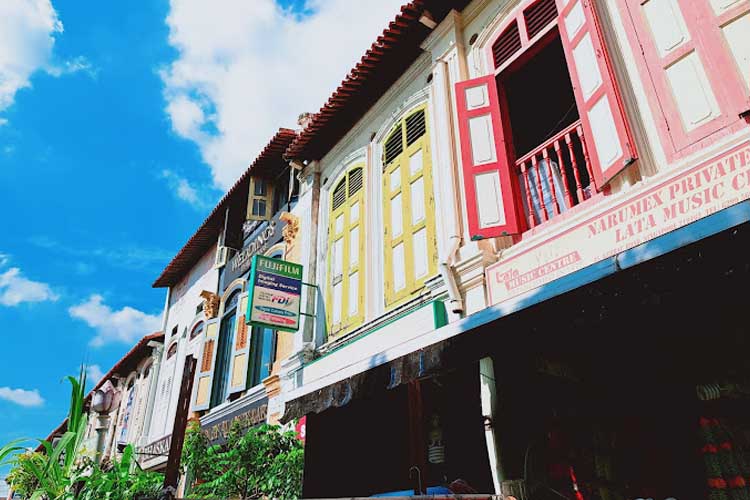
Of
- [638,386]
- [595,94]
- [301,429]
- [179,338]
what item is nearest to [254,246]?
[179,338]

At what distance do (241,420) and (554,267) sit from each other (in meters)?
6.98

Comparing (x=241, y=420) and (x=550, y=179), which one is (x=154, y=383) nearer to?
(x=241, y=420)

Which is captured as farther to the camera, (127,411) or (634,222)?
(127,411)

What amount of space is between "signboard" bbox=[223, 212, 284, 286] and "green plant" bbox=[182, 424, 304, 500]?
4.89 meters

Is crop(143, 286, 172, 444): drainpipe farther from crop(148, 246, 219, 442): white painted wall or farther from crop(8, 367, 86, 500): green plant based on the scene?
crop(8, 367, 86, 500): green plant

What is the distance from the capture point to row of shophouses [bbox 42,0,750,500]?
3.54 meters

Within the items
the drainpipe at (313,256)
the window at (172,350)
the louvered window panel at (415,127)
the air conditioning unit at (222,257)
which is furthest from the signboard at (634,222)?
the window at (172,350)

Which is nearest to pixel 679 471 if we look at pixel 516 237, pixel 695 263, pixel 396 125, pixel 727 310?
pixel 727 310

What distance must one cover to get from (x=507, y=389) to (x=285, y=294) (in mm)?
4324

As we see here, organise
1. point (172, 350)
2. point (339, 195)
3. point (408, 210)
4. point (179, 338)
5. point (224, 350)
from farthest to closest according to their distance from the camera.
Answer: point (172, 350), point (179, 338), point (224, 350), point (339, 195), point (408, 210)

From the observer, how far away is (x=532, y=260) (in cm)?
472

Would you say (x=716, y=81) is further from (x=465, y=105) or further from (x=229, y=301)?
(x=229, y=301)

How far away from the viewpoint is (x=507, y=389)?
4.68m

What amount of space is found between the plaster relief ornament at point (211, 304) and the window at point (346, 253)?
5169 millimetres
